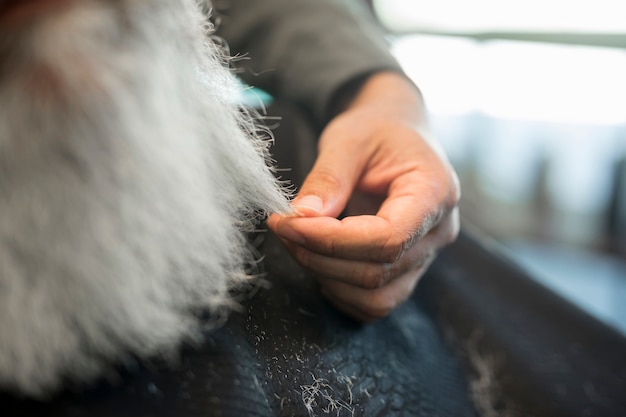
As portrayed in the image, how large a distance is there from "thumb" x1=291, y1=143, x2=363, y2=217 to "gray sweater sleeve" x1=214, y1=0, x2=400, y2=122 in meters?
0.11

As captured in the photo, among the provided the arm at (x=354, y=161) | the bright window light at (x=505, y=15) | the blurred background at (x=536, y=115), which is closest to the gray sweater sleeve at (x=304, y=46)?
the arm at (x=354, y=161)

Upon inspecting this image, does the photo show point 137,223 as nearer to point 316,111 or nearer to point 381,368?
point 381,368

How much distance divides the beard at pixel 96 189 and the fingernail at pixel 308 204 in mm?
109

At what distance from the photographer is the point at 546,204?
181cm

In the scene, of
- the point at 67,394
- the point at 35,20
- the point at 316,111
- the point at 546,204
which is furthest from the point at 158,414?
the point at 546,204

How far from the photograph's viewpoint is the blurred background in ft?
5.16

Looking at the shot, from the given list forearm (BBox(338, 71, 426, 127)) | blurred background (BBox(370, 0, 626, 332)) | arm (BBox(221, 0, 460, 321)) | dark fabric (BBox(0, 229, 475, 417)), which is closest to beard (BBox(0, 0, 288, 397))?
dark fabric (BBox(0, 229, 475, 417))

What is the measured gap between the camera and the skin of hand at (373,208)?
316mm

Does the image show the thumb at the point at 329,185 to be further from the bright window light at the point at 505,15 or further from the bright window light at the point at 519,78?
the bright window light at the point at 505,15

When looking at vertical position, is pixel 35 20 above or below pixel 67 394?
above

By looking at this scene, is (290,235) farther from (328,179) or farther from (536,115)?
(536,115)

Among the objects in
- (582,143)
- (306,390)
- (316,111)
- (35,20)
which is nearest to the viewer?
(35,20)

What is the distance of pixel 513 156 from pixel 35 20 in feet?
6.12

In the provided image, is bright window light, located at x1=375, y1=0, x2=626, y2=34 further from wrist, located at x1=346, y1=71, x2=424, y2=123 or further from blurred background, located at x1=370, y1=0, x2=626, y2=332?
wrist, located at x1=346, y1=71, x2=424, y2=123
